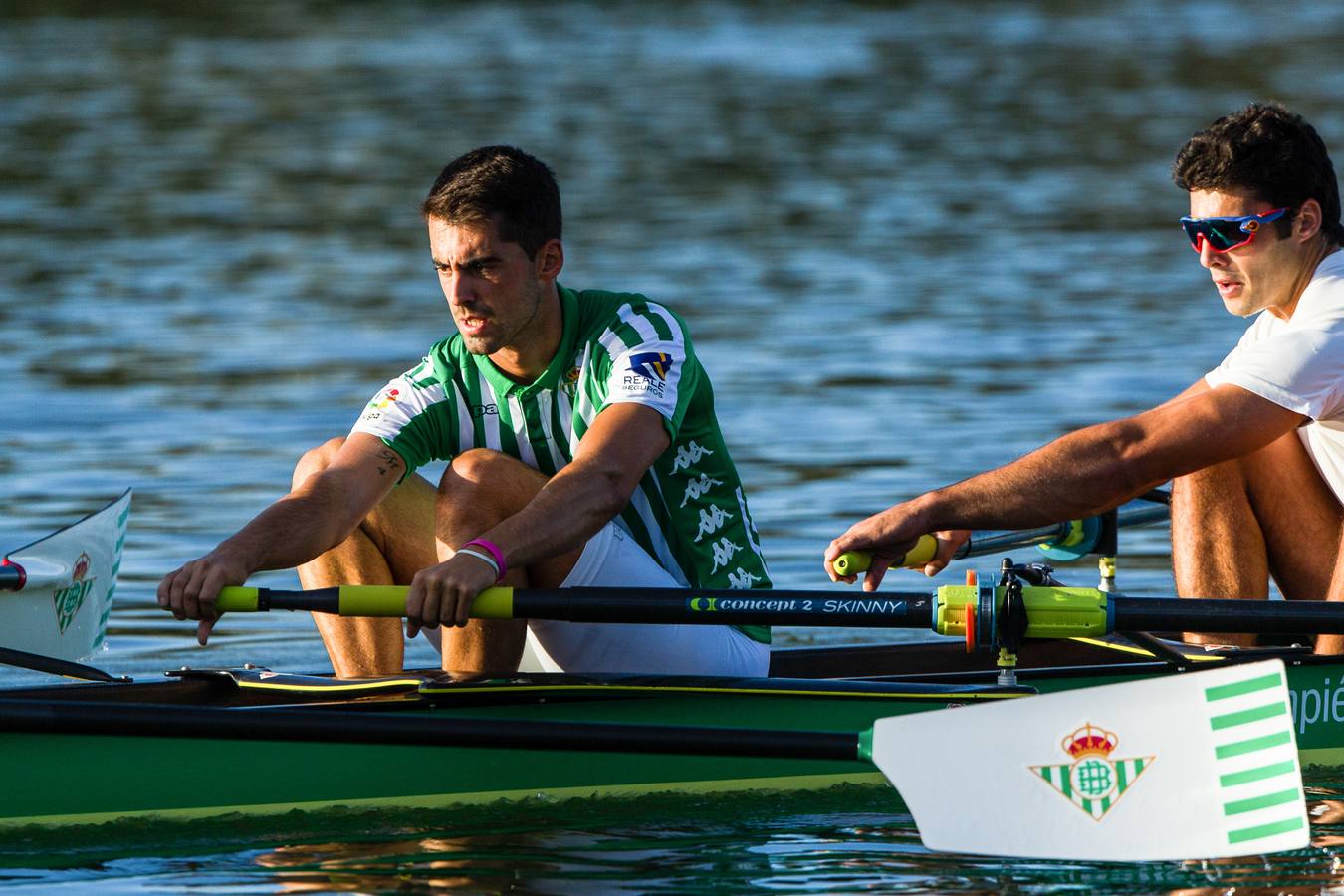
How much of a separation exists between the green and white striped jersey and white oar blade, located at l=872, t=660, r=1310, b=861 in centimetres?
101

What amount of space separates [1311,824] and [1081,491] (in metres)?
1.04

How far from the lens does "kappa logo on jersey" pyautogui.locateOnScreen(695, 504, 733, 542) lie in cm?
578

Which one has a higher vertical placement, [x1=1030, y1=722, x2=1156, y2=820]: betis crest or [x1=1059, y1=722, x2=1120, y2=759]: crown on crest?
[x1=1059, y1=722, x2=1120, y2=759]: crown on crest

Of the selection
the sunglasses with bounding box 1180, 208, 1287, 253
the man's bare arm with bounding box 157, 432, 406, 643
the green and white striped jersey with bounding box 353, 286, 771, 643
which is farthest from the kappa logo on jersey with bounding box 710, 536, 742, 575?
the sunglasses with bounding box 1180, 208, 1287, 253

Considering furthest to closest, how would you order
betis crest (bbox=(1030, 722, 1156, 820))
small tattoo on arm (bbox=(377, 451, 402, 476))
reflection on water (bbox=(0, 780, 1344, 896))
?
1. small tattoo on arm (bbox=(377, 451, 402, 476))
2. reflection on water (bbox=(0, 780, 1344, 896))
3. betis crest (bbox=(1030, 722, 1156, 820))

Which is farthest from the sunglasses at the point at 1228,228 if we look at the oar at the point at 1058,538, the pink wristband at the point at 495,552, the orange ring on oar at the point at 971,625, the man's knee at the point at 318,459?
the man's knee at the point at 318,459

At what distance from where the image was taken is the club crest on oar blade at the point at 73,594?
266 inches

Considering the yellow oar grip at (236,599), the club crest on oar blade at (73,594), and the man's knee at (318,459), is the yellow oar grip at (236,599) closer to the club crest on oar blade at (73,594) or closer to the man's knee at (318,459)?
the man's knee at (318,459)

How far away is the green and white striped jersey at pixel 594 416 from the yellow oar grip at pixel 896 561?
1.33 feet

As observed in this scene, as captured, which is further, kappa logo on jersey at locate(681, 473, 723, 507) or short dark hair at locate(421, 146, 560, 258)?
kappa logo on jersey at locate(681, 473, 723, 507)

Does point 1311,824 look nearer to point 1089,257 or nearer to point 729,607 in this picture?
point 729,607

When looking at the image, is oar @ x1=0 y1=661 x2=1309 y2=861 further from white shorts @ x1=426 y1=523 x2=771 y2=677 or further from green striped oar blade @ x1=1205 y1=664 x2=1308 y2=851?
white shorts @ x1=426 y1=523 x2=771 y2=677

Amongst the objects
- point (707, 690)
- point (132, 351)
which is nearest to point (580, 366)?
point (707, 690)

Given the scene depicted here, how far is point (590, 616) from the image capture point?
5273mm
